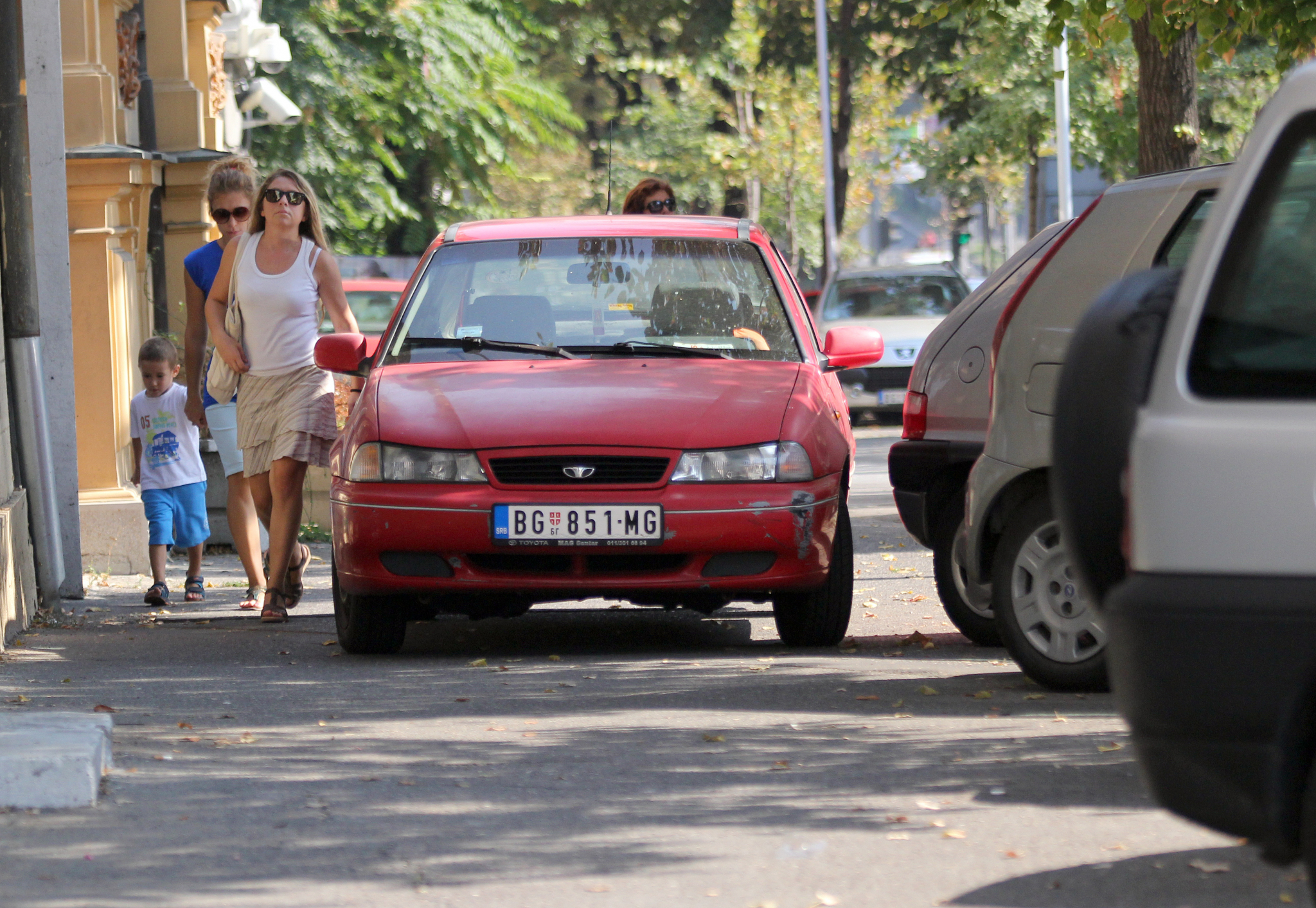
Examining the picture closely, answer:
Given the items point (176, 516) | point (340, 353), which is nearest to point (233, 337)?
point (340, 353)

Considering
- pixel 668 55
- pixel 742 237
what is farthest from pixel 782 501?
pixel 668 55

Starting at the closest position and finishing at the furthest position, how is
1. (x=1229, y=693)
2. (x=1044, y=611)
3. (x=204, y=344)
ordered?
(x=1229, y=693), (x=1044, y=611), (x=204, y=344)

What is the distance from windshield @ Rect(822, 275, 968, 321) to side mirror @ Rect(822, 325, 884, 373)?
1728cm

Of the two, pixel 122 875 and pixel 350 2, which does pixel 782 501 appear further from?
pixel 350 2

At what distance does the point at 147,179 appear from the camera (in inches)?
512

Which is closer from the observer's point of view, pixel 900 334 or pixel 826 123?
pixel 900 334

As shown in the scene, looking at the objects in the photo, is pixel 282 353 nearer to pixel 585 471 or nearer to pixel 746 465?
pixel 585 471

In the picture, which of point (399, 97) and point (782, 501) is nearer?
point (782, 501)

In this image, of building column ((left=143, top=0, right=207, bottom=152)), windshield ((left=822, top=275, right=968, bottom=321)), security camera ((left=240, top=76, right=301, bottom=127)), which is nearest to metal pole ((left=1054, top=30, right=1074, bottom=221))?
windshield ((left=822, top=275, right=968, bottom=321))

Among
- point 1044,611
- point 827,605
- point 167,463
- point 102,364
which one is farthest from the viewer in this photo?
point 102,364

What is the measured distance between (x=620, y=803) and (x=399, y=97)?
70.7 ft

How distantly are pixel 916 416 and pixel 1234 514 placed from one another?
4.51 meters

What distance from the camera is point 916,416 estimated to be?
7.95 meters

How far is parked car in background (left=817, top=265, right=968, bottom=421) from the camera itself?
24562mm
